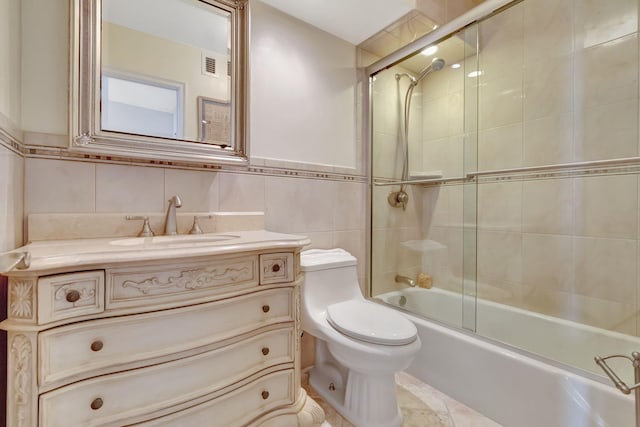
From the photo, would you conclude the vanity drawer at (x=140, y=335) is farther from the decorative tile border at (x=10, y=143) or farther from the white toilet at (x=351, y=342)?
the decorative tile border at (x=10, y=143)

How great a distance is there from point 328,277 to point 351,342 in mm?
411

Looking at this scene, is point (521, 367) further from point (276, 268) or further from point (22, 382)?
point (22, 382)

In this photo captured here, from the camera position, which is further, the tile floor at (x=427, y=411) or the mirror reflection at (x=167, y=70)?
the tile floor at (x=427, y=411)

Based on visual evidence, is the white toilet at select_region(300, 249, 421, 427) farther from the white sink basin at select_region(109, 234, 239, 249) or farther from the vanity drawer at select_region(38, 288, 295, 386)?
A: the white sink basin at select_region(109, 234, 239, 249)

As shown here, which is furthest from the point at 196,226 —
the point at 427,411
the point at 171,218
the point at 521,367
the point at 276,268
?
the point at 521,367

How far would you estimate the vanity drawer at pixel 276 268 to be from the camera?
102 centimetres

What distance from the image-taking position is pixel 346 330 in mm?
1231

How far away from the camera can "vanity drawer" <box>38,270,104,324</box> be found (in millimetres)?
654

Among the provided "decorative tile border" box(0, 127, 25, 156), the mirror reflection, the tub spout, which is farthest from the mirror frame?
the tub spout

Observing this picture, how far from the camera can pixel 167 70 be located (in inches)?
49.6

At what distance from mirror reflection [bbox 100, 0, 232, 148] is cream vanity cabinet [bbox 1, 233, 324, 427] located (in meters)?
0.63

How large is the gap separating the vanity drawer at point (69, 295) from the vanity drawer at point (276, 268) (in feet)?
1.52

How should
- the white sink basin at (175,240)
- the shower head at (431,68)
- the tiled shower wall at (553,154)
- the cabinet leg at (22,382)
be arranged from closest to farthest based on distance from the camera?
the cabinet leg at (22,382)
the white sink basin at (175,240)
the tiled shower wall at (553,154)
the shower head at (431,68)

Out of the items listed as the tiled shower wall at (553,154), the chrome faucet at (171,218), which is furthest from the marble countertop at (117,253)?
the tiled shower wall at (553,154)
